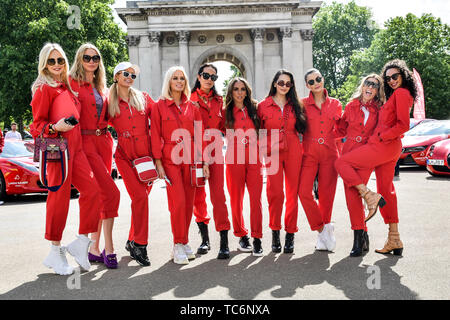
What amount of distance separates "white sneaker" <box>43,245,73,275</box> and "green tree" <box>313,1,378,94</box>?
206 feet

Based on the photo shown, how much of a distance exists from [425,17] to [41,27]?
32.5 meters

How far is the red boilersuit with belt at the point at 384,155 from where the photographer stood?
5555 millimetres

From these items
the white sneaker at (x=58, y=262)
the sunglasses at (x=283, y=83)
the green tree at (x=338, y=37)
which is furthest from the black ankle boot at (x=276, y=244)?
the green tree at (x=338, y=37)

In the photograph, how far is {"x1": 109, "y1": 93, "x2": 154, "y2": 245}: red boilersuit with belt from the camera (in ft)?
17.8

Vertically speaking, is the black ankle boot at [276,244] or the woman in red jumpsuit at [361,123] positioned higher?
the woman in red jumpsuit at [361,123]

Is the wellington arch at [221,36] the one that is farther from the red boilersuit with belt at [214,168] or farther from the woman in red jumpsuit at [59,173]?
the woman in red jumpsuit at [59,173]

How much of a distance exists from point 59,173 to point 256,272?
2.22 meters

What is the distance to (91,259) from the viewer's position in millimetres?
5574

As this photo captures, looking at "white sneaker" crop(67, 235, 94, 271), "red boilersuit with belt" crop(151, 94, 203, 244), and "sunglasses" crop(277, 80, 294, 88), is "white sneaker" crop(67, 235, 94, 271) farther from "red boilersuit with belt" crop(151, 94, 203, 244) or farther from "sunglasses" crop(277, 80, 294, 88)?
"sunglasses" crop(277, 80, 294, 88)

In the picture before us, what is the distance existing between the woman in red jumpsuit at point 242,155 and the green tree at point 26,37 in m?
28.5

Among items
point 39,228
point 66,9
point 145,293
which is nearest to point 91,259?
point 145,293

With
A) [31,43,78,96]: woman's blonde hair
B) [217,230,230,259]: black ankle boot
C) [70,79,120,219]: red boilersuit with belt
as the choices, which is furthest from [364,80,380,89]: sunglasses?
[31,43,78,96]: woman's blonde hair

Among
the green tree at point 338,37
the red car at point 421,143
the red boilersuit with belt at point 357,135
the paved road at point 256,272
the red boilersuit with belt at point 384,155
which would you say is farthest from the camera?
the green tree at point 338,37
